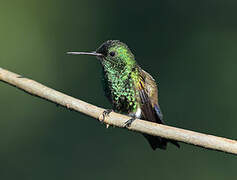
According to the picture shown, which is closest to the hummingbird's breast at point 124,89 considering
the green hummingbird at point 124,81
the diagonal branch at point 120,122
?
the green hummingbird at point 124,81

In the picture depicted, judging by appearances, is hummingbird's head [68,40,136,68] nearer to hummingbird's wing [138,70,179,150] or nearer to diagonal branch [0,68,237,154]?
hummingbird's wing [138,70,179,150]

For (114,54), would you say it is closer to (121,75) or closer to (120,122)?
(121,75)

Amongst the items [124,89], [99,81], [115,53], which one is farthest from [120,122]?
[99,81]

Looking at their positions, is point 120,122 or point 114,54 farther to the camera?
point 114,54

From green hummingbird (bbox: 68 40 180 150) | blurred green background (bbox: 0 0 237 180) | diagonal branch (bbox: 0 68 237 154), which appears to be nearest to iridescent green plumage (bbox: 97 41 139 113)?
green hummingbird (bbox: 68 40 180 150)

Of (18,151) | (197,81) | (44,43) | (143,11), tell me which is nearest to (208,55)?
(197,81)

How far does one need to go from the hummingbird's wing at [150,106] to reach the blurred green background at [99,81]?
2.05 m

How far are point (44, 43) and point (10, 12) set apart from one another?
724 mm

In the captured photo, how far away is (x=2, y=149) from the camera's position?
6.63m

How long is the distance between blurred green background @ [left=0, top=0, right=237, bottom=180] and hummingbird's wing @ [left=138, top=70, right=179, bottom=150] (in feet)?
6.71

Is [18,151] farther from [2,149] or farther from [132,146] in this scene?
[132,146]

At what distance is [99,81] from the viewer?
654 cm

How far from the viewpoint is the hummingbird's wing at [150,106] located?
3.49 metres

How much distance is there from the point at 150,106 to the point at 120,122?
759 millimetres
